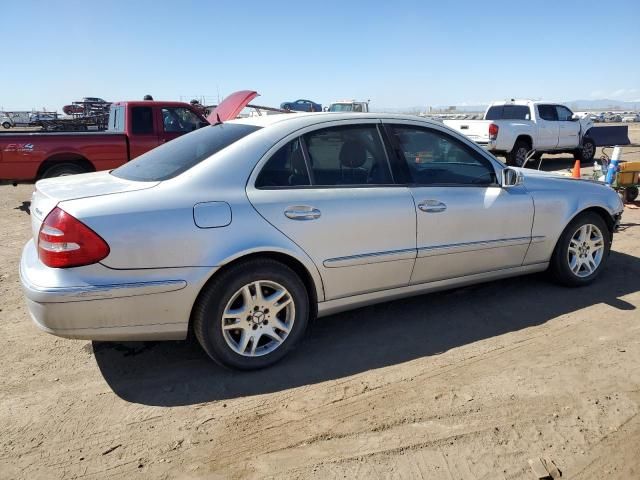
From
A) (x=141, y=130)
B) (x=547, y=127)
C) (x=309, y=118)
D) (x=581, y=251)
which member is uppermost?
(x=547, y=127)

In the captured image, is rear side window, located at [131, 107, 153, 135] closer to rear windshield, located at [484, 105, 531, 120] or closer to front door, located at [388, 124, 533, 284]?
front door, located at [388, 124, 533, 284]

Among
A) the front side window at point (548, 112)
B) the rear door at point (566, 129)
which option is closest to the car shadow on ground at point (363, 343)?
the front side window at point (548, 112)

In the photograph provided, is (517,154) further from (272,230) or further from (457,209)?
(272,230)

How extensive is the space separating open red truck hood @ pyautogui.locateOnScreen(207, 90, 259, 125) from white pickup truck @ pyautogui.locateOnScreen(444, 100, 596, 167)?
9956 millimetres

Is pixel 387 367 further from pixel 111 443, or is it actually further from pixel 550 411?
pixel 111 443

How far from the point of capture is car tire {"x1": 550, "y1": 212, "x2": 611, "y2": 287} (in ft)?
14.9

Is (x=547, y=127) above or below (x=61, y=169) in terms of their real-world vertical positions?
above

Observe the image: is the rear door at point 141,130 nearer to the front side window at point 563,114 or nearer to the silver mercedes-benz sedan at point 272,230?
the silver mercedes-benz sedan at point 272,230

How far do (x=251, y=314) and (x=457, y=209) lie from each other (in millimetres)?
1764

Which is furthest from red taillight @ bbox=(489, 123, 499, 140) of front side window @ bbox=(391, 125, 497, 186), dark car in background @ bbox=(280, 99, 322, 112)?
dark car in background @ bbox=(280, 99, 322, 112)

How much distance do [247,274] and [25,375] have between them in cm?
159

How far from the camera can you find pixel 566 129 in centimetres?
1496

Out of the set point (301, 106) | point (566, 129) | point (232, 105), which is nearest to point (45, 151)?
point (232, 105)

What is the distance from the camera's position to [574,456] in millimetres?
2502
